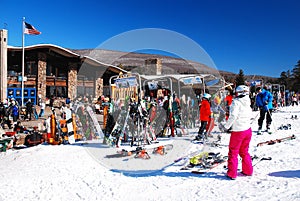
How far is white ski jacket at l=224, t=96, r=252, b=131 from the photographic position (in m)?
3.97

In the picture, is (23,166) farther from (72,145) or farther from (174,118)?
(174,118)

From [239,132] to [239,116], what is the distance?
27 cm

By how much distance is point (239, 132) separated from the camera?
397 cm

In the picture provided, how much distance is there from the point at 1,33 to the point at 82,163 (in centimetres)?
1781

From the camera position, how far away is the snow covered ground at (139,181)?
357 cm

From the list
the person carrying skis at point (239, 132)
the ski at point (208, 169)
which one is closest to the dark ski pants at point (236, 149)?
the person carrying skis at point (239, 132)

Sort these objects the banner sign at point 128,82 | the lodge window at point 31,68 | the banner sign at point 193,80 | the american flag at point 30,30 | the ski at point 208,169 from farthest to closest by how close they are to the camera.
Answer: the lodge window at point 31,68 < the american flag at point 30,30 < the banner sign at point 193,80 < the banner sign at point 128,82 < the ski at point 208,169

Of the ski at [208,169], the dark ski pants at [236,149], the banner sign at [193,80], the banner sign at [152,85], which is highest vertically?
the banner sign at [193,80]

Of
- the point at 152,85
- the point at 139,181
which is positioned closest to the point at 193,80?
the point at 152,85

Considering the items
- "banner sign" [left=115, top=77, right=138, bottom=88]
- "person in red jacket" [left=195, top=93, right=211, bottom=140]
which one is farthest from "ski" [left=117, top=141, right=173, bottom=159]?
"banner sign" [left=115, top=77, right=138, bottom=88]

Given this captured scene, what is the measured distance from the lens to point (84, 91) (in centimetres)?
2478

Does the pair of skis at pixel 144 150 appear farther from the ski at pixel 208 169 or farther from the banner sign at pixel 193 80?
the banner sign at pixel 193 80

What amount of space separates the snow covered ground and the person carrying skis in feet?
0.71

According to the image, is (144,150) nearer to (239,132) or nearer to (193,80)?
(239,132)
